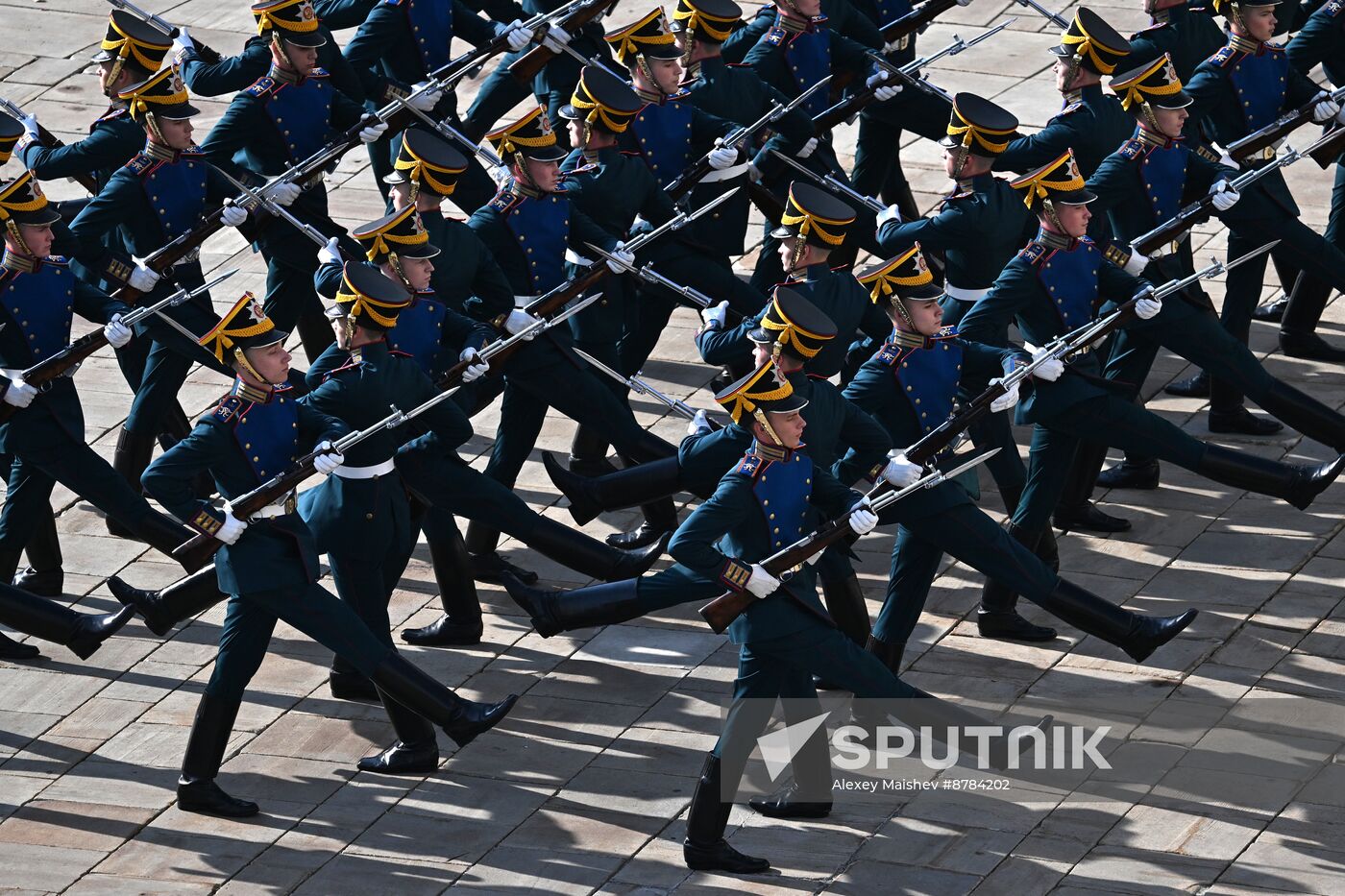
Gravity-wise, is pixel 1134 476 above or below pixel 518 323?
below

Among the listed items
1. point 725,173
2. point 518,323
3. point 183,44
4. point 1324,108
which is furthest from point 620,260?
point 1324,108

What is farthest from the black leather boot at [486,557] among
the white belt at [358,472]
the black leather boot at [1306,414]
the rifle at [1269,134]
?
the rifle at [1269,134]

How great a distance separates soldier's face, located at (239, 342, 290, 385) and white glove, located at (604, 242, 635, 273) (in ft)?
8.60

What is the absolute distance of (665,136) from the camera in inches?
546

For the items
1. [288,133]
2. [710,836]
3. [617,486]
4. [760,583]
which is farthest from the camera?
[288,133]

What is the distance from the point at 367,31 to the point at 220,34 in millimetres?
5267

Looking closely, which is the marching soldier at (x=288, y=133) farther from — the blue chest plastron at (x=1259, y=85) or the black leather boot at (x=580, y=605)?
the blue chest plastron at (x=1259, y=85)

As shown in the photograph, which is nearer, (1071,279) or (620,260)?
(1071,279)

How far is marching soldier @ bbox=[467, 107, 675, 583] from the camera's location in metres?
12.6

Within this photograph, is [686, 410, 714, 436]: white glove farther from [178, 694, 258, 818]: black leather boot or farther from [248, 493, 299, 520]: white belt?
[178, 694, 258, 818]: black leather boot

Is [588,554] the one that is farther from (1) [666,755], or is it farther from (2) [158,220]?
(2) [158,220]

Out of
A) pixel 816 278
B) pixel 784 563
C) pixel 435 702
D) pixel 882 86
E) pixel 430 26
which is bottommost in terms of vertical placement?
pixel 435 702

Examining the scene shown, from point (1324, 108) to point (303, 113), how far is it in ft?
18.5

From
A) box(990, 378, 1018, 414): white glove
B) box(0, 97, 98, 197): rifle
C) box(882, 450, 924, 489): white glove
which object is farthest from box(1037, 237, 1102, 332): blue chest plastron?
box(0, 97, 98, 197): rifle
